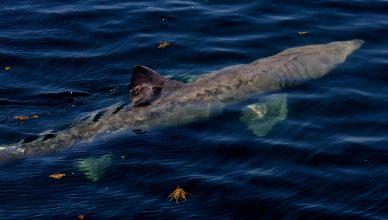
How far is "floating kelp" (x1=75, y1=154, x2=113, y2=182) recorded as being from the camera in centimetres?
1076

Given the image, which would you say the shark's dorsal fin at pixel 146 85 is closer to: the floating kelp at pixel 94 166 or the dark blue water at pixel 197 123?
the dark blue water at pixel 197 123

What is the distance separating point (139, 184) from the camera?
415 inches

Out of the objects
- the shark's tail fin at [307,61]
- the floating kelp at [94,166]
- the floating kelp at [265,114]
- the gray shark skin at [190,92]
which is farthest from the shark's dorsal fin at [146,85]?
the shark's tail fin at [307,61]

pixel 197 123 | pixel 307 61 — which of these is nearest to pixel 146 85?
pixel 197 123

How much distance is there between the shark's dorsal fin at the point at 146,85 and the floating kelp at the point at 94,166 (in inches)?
75.1

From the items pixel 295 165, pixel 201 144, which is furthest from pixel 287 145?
pixel 201 144

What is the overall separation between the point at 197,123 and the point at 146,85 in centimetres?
132

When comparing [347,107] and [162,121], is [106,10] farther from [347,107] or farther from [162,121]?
[347,107]

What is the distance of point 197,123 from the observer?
12477mm

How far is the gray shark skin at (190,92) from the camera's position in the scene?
1210 cm

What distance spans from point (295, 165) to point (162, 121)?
2655 mm

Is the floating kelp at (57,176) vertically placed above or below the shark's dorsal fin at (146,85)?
below

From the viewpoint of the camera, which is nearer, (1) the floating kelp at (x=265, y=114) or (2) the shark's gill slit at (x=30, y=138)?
(2) the shark's gill slit at (x=30, y=138)

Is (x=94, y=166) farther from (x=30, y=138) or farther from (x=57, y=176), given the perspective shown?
(x=30, y=138)
